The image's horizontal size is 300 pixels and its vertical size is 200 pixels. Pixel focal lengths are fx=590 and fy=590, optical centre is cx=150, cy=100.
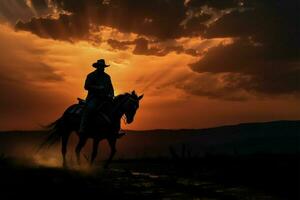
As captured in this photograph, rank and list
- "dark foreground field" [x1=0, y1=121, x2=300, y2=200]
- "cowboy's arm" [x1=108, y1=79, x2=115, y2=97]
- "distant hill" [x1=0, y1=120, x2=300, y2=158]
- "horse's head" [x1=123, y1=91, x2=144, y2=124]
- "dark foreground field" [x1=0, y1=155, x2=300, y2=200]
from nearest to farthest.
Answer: "dark foreground field" [x1=0, y1=155, x2=300, y2=200] → "dark foreground field" [x1=0, y1=121, x2=300, y2=200] → "horse's head" [x1=123, y1=91, x2=144, y2=124] → "cowboy's arm" [x1=108, y1=79, x2=115, y2=97] → "distant hill" [x1=0, y1=120, x2=300, y2=158]

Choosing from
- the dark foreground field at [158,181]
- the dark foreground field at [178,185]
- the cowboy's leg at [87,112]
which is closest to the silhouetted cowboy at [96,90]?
the cowboy's leg at [87,112]

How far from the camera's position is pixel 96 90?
2242 centimetres

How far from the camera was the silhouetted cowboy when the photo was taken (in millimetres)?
22484

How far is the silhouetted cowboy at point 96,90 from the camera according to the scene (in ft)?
73.8

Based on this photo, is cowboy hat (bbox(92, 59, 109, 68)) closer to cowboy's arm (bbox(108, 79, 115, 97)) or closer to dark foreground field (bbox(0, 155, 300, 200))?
cowboy's arm (bbox(108, 79, 115, 97))

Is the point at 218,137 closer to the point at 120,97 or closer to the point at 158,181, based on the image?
the point at 120,97

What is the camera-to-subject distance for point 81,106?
23.4 meters

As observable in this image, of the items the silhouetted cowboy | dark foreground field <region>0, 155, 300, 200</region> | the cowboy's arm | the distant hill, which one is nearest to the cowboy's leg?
the silhouetted cowboy

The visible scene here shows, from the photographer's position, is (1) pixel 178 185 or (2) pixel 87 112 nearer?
(1) pixel 178 185

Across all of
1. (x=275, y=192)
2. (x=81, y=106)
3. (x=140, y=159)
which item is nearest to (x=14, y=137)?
(x=140, y=159)

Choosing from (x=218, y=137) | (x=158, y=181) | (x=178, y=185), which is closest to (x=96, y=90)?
(x=158, y=181)

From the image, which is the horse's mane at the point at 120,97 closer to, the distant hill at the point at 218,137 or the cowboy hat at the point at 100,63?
the cowboy hat at the point at 100,63

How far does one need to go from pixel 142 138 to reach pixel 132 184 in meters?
168

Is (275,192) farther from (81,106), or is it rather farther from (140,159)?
(140,159)
